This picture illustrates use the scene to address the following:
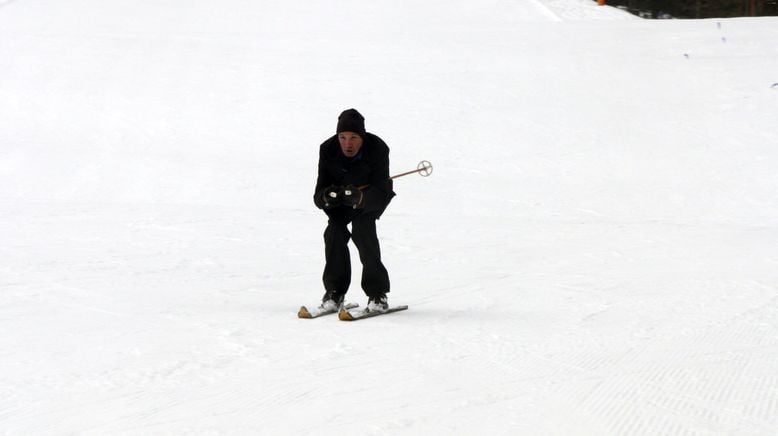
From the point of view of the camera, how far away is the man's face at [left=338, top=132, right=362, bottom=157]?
6281mm

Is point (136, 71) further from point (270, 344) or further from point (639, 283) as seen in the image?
point (270, 344)

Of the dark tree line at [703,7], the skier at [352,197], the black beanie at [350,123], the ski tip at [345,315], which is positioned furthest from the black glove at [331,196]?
the dark tree line at [703,7]

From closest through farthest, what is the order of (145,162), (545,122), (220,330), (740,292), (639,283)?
(220,330) → (740,292) → (639,283) → (145,162) → (545,122)

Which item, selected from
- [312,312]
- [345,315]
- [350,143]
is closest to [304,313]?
[312,312]

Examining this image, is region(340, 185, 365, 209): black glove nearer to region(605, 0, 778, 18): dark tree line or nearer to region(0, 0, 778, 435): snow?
region(0, 0, 778, 435): snow

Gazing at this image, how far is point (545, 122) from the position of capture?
1784 cm

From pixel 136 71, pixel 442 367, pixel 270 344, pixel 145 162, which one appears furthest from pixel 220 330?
pixel 136 71

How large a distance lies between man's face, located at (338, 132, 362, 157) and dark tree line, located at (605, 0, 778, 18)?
84.2 feet

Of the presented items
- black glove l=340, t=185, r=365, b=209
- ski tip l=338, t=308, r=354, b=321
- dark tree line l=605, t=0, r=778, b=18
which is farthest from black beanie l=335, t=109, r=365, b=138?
dark tree line l=605, t=0, r=778, b=18

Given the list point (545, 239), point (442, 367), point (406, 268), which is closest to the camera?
point (442, 367)

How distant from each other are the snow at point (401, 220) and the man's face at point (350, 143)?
42.5 inches

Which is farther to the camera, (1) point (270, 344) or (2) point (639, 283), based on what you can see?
(2) point (639, 283)

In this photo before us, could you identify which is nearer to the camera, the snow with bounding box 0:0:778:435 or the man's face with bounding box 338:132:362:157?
the snow with bounding box 0:0:778:435

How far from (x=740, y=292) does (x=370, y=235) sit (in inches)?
123
